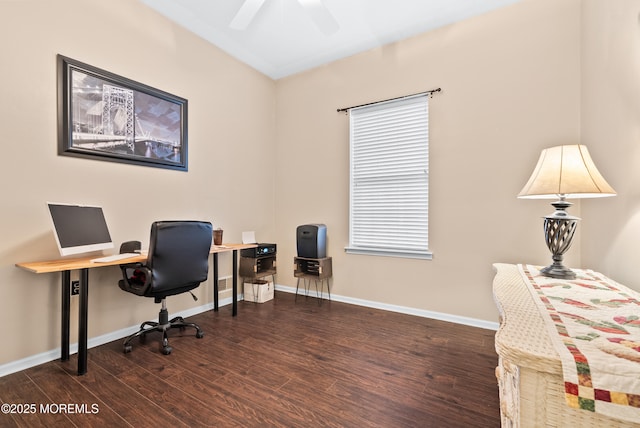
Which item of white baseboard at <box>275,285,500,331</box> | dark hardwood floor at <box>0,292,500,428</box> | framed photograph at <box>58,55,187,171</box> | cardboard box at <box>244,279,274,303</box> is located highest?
framed photograph at <box>58,55,187,171</box>

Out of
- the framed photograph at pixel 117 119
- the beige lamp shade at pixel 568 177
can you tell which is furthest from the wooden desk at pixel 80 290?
the beige lamp shade at pixel 568 177

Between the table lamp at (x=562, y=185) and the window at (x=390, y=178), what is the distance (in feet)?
4.53

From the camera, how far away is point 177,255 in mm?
2342

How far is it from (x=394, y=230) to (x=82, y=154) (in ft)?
10.2

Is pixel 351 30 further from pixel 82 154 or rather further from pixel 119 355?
pixel 119 355

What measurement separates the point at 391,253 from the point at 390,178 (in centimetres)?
89

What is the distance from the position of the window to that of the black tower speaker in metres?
0.37

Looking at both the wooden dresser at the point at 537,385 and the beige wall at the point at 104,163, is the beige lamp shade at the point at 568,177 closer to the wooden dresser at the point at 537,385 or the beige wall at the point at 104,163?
the wooden dresser at the point at 537,385

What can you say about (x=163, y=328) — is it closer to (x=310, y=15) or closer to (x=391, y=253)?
(x=391, y=253)

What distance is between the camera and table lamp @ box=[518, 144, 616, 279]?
5.08 ft

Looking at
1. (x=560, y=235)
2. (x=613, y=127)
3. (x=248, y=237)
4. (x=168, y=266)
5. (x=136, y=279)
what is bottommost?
(x=136, y=279)

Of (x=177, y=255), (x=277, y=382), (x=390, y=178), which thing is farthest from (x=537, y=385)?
(x=390, y=178)

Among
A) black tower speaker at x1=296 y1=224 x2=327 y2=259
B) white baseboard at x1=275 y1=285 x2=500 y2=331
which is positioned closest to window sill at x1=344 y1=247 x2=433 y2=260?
black tower speaker at x1=296 y1=224 x2=327 y2=259

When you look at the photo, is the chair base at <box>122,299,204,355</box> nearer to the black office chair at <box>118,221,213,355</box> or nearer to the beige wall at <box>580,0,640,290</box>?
the black office chair at <box>118,221,213,355</box>
